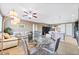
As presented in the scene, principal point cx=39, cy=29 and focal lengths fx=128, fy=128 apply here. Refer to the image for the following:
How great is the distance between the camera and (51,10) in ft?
7.53

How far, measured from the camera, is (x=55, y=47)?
7.53 ft

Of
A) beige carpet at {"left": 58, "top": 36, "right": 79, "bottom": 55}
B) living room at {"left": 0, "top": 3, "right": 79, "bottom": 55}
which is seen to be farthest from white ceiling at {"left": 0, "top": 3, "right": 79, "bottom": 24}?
beige carpet at {"left": 58, "top": 36, "right": 79, "bottom": 55}

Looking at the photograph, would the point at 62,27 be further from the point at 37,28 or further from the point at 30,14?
the point at 30,14

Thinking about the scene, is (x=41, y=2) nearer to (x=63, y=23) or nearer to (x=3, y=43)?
(x=63, y=23)

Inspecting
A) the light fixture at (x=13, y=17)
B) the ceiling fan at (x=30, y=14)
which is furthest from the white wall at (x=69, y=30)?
the light fixture at (x=13, y=17)

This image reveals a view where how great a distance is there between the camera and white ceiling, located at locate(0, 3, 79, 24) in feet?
7.46

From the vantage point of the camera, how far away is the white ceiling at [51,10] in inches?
89.5

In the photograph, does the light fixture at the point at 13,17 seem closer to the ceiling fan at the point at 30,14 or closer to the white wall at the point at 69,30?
the ceiling fan at the point at 30,14

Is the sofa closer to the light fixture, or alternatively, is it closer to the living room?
the living room

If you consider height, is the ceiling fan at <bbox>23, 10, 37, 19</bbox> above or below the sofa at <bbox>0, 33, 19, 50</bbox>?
above

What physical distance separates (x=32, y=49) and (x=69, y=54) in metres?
0.67

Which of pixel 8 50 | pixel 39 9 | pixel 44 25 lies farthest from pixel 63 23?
pixel 8 50

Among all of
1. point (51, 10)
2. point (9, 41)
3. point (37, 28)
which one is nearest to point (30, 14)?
point (37, 28)
